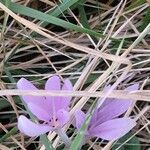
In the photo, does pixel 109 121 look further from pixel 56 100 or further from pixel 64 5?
pixel 64 5

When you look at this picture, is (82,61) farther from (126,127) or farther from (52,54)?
(126,127)

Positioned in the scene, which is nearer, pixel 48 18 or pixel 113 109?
pixel 113 109

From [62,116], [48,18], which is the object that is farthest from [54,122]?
[48,18]

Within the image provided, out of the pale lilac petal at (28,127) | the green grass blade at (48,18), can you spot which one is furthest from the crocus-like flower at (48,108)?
the green grass blade at (48,18)

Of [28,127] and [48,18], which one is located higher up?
[48,18]
